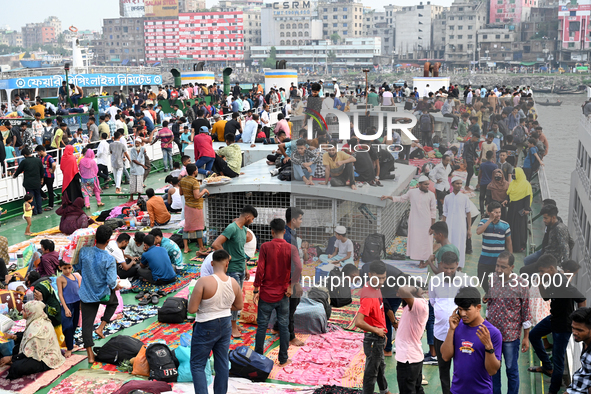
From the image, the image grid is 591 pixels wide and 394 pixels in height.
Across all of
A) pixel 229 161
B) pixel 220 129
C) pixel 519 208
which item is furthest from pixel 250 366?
pixel 220 129

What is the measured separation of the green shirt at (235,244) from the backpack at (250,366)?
44.0 inches

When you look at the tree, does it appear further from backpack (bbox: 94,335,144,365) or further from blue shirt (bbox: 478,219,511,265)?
blue shirt (bbox: 478,219,511,265)

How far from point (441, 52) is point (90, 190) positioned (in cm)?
779

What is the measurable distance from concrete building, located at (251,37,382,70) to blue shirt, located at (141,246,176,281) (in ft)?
12.6

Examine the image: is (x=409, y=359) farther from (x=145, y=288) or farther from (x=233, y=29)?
(x=233, y=29)

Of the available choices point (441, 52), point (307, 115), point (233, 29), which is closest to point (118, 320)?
point (307, 115)

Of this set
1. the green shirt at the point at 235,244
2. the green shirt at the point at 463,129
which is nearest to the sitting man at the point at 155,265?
the green shirt at the point at 235,244

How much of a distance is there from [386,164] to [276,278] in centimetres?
154

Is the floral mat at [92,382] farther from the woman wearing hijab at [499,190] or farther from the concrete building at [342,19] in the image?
the concrete building at [342,19]

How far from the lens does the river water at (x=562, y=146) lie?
17.3ft

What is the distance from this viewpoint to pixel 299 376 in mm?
5918

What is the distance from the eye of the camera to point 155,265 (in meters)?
8.39

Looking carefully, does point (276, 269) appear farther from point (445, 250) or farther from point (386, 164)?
point (445, 250)

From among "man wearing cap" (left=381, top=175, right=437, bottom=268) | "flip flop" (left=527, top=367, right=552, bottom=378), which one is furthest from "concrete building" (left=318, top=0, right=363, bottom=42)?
"flip flop" (left=527, top=367, right=552, bottom=378)
